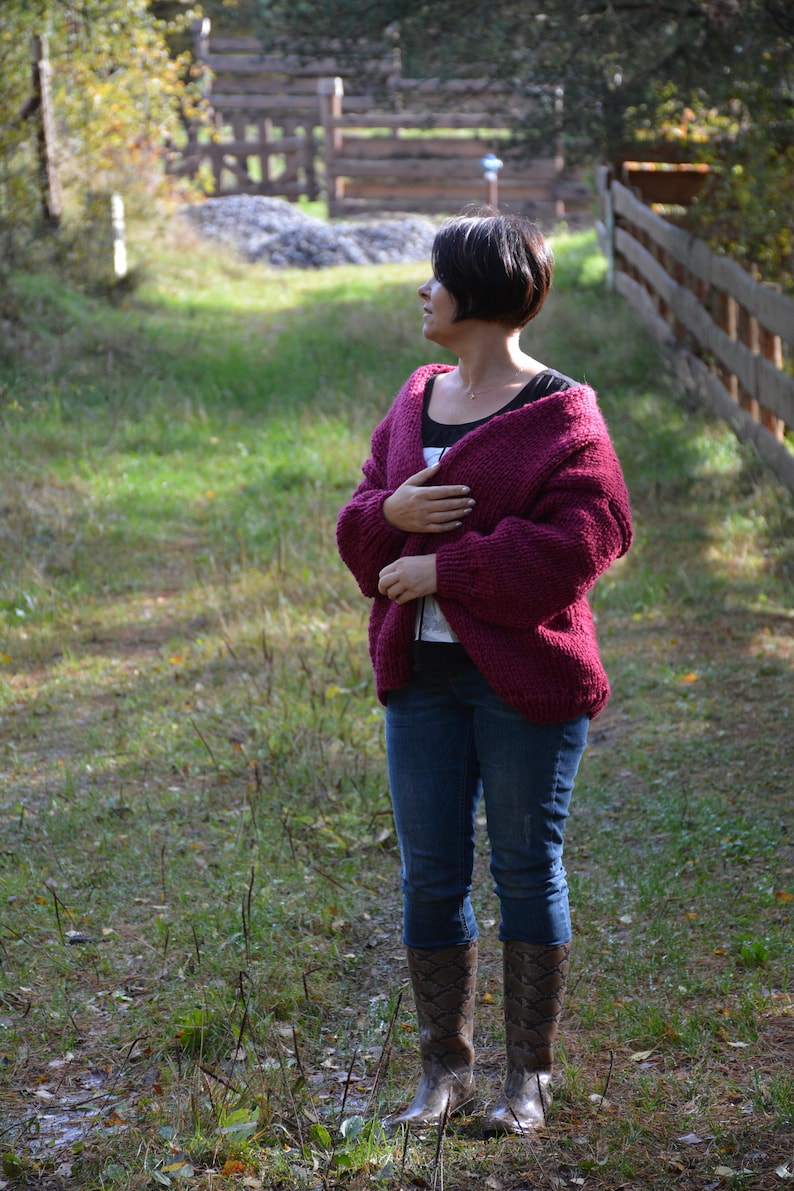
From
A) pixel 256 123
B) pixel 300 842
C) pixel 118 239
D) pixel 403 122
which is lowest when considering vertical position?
pixel 300 842

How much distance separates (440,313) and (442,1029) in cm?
163

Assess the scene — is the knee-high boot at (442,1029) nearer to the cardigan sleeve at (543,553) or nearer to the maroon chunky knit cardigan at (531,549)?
the maroon chunky knit cardigan at (531,549)

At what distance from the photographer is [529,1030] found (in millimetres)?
2898

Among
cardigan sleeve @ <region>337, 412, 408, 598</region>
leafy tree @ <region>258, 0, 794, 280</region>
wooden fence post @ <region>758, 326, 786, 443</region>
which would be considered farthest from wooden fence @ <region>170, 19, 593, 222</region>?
cardigan sleeve @ <region>337, 412, 408, 598</region>

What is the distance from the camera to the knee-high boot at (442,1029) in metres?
2.90

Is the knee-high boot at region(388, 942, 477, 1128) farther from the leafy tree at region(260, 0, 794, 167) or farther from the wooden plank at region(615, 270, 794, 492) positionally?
the leafy tree at region(260, 0, 794, 167)

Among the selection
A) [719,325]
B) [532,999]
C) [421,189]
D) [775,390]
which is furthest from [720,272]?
[421,189]

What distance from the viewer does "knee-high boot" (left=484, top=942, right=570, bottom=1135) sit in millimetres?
2850

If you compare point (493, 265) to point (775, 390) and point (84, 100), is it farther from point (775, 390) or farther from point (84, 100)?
point (84, 100)

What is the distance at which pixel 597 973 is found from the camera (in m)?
3.64

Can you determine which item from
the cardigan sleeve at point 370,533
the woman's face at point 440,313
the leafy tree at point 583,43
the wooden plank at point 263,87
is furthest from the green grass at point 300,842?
the wooden plank at point 263,87

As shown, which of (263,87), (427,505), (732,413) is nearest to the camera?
(427,505)

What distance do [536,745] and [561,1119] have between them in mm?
944

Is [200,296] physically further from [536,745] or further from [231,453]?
[536,745]
